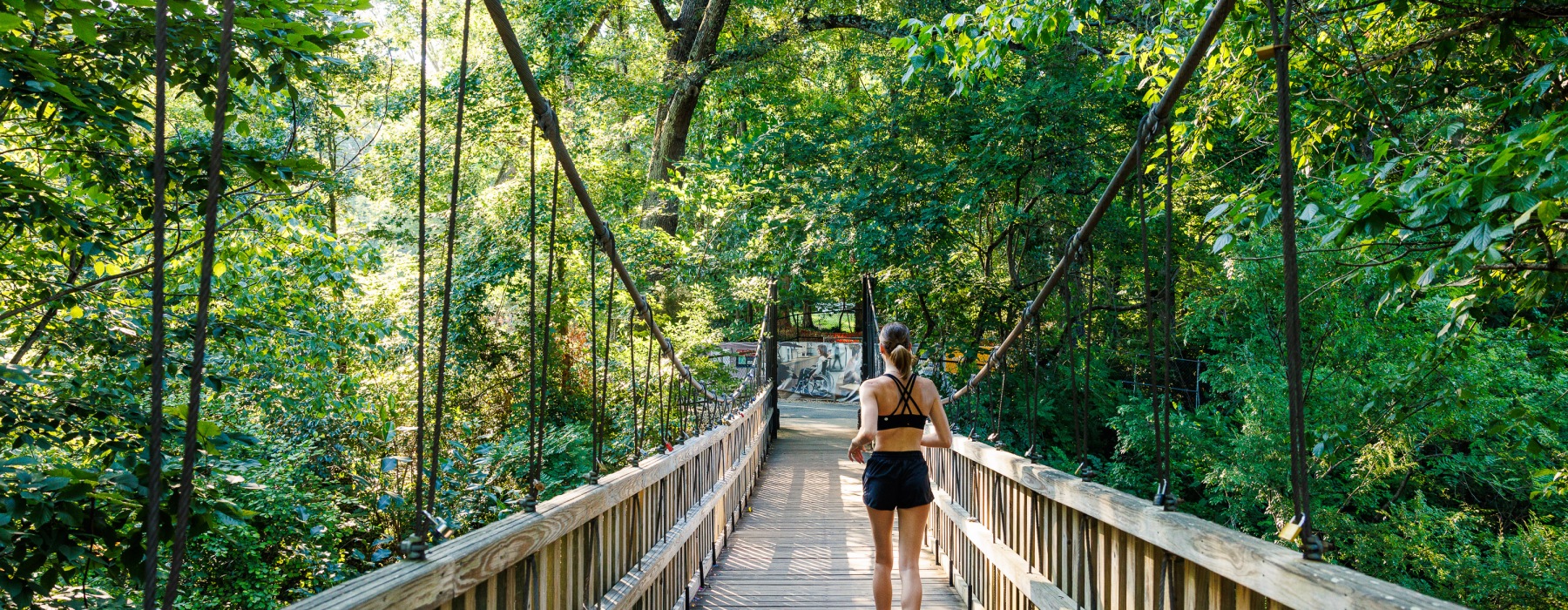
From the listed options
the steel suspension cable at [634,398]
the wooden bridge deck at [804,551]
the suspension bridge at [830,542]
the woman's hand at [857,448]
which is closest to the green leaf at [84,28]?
the suspension bridge at [830,542]

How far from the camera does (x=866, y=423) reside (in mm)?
3320

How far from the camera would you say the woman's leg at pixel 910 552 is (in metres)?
3.26

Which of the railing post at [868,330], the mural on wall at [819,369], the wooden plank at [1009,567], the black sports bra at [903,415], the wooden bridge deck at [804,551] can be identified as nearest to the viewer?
the wooden plank at [1009,567]

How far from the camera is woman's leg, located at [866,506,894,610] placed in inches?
128

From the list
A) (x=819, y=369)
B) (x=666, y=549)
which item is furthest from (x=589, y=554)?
(x=819, y=369)

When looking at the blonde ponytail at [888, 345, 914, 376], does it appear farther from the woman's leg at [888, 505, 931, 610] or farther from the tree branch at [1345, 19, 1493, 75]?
the tree branch at [1345, 19, 1493, 75]

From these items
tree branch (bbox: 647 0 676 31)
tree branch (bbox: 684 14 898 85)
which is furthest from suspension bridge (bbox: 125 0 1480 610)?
tree branch (bbox: 647 0 676 31)

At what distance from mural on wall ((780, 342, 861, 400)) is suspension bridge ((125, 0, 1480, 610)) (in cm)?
1564

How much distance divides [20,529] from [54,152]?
4.04 ft

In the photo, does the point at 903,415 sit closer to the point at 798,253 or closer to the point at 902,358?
the point at 902,358

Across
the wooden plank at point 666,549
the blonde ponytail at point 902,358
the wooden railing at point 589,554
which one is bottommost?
the wooden plank at point 666,549

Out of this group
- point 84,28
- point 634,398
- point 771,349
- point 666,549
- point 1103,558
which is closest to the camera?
point 84,28

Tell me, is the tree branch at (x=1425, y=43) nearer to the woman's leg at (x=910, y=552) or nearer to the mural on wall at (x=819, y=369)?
the woman's leg at (x=910, y=552)

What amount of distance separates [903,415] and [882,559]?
1.72 feet
